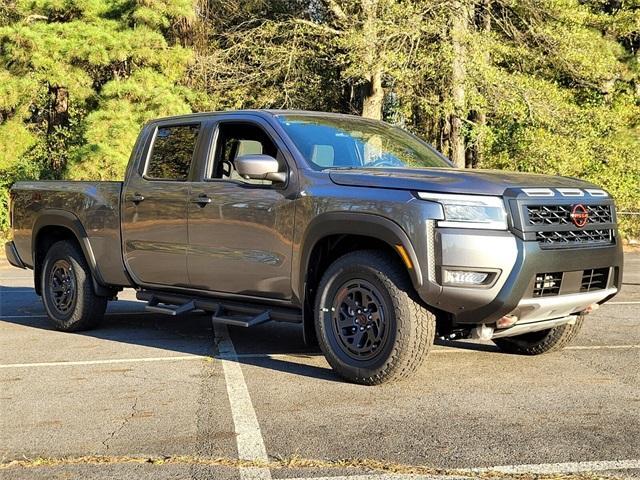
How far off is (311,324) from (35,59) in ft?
50.2

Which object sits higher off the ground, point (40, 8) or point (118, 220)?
→ point (40, 8)

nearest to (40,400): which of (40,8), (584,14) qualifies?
(40,8)

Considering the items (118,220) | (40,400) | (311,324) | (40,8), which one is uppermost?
(40,8)

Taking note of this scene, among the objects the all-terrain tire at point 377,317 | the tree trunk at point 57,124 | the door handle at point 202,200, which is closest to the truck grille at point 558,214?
the all-terrain tire at point 377,317

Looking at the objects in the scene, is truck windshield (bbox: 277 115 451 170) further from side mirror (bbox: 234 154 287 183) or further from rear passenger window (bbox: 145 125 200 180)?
rear passenger window (bbox: 145 125 200 180)

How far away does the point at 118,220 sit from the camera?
7.58m

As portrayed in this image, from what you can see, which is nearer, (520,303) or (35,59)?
(520,303)

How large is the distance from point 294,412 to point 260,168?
1.84m

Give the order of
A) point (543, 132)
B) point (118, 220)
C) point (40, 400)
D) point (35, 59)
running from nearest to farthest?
point (40, 400) < point (118, 220) < point (35, 59) < point (543, 132)

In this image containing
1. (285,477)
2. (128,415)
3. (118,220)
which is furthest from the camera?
(118,220)

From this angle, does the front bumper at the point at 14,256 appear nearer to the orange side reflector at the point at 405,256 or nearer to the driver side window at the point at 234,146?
the driver side window at the point at 234,146

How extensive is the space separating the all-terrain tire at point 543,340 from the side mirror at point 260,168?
2.40m

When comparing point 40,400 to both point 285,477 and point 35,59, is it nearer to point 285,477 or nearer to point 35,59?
point 285,477

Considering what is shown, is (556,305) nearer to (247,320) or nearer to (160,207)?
(247,320)
